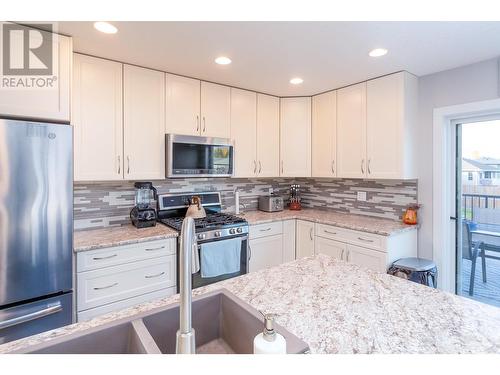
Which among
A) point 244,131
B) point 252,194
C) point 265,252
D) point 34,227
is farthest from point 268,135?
point 34,227

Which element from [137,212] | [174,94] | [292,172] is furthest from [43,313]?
[292,172]

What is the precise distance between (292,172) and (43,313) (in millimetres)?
2691

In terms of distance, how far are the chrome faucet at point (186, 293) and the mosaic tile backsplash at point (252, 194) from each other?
84.7 inches

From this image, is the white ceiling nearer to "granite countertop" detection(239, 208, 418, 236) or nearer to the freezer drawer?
"granite countertop" detection(239, 208, 418, 236)

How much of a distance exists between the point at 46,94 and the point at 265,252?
2306 mm

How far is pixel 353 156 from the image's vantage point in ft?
9.70

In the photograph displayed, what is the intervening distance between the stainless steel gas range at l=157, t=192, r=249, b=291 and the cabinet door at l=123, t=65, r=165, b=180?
1.41 feet

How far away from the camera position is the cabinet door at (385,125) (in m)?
2.57

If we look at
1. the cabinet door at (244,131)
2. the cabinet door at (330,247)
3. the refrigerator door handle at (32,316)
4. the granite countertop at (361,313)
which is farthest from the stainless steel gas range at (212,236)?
the granite countertop at (361,313)

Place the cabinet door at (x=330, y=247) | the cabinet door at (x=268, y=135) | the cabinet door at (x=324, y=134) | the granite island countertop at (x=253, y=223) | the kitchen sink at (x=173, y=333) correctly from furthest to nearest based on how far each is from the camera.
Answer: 1. the cabinet door at (x=268, y=135)
2. the cabinet door at (x=324, y=134)
3. the cabinet door at (x=330, y=247)
4. the granite island countertop at (x=253, y=223)
5. the kitchen sink at (x=173, y=333)

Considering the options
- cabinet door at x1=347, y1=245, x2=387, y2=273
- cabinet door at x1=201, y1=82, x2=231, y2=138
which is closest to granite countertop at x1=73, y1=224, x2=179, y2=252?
cabinet door at x1=201, y1=82, x2=231, y2=138

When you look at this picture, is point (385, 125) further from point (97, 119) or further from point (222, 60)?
point (97, 119)

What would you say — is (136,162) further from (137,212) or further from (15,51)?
(15,51)

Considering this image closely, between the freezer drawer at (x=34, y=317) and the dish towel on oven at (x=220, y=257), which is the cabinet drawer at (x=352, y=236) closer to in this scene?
the dish towel on oven at (x=220, y=257)
